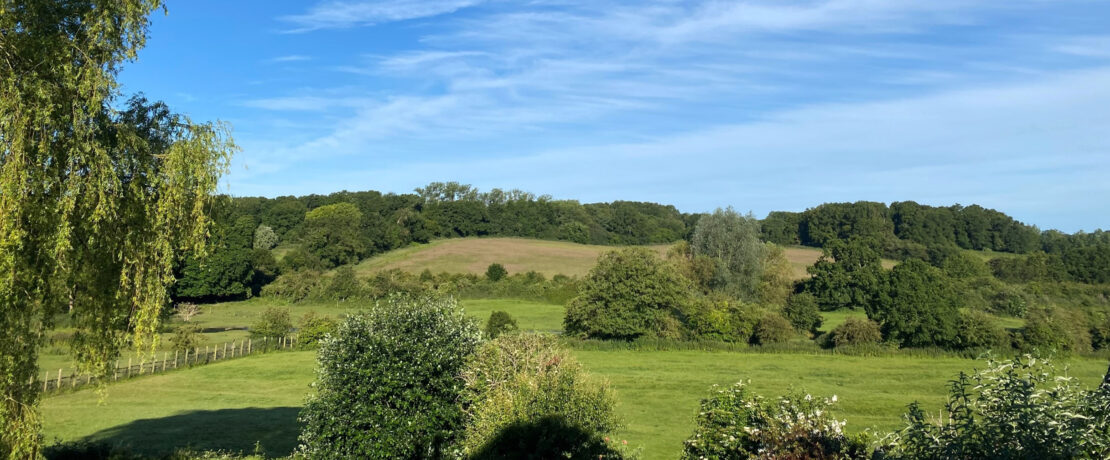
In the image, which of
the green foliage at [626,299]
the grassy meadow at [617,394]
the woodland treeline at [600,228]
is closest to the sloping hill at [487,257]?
the woodland treeline at [600,228]

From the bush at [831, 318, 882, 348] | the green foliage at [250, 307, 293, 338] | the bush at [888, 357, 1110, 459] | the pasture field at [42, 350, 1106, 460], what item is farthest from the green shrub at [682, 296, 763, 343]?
the bush at [888, 357, 1110, 459]

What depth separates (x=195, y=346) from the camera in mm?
48625

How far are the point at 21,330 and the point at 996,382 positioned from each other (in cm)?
1610

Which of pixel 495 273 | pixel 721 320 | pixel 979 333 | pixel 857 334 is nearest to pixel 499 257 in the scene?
pixel 495 273

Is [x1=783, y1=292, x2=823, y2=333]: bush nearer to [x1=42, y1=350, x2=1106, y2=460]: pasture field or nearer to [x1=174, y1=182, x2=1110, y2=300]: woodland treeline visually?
[x1=42, y1=350, x2=1106, y2=460]: pasture field

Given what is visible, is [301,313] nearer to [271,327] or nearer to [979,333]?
[271,327]

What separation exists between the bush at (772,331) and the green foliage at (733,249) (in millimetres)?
18715

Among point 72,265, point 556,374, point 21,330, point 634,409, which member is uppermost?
point 72,265

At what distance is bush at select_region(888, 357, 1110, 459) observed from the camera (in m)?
6.39

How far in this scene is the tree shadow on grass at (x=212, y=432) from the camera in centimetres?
2380

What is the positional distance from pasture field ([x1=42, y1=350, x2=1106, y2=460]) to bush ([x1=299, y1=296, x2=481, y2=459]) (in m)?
5.63

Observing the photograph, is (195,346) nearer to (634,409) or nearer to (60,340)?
(60,340)

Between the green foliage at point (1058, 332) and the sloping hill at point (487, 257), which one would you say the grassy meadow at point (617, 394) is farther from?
the sloping hill at point (487, 257)

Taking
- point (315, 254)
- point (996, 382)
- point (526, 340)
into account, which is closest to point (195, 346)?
point (526, 340)
